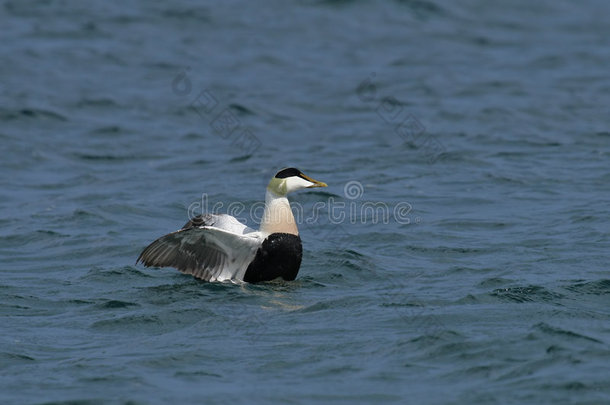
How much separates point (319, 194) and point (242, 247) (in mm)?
4847

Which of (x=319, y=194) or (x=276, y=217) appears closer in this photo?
(x=276, y=217)

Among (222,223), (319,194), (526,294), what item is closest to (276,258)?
(222,223)

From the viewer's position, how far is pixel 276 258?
10.1 metres

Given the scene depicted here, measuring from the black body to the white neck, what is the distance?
68mm

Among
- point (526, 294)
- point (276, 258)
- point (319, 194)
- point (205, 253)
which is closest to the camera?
point (526, 294)

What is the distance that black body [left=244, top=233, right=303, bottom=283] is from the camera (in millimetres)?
10062

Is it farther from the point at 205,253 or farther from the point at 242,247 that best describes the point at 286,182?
the point at 205,253

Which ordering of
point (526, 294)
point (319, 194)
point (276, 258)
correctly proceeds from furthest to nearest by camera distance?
point (319, 194) < point (276, 258) < point (526, 294)

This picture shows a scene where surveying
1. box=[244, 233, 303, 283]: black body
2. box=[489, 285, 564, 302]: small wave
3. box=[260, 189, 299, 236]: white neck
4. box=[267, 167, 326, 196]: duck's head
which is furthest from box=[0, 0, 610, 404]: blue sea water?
box=[267, 167, 326, 196]: duck's head

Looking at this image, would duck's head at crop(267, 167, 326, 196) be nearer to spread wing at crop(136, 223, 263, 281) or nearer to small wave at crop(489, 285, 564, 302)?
spread wing at crop(136, 223, 263, 281)

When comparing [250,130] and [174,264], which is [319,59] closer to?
[250,130]

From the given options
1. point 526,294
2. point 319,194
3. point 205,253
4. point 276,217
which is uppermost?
point 276,217

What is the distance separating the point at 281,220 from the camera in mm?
10195

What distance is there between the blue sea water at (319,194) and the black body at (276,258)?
14 centimetres
